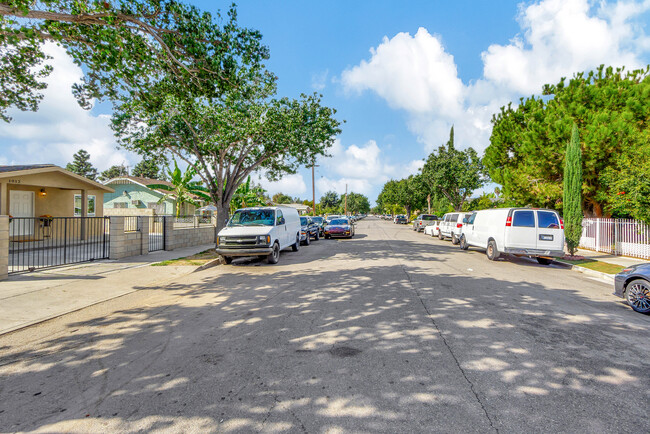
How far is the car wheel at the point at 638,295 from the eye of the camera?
608 centimetres

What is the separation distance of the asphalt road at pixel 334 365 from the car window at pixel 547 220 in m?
5.77

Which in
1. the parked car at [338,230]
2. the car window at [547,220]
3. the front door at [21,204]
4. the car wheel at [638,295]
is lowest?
the car wheel at [638,295]

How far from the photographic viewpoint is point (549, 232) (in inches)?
468

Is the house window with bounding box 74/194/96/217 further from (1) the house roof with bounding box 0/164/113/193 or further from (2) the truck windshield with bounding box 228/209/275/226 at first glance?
(2) the truck windshield with bounding box 228/209/275/226

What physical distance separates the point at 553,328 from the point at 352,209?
12600 cm

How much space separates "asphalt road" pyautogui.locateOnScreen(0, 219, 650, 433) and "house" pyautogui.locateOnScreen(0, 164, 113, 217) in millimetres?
12497

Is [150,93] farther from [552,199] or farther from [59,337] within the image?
[552,199]

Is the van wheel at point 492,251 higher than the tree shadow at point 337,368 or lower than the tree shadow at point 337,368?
higher

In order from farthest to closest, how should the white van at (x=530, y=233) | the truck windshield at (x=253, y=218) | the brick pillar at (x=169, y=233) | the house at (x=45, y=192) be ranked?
1. the brick pillar at (x=169, y=233)
2. the house at (x=45, y=192)
3. the truck windshield at (x=253, y=218)
4. the white van at (x=530, y=233)

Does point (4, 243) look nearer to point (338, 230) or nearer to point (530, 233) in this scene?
point (530, 233)

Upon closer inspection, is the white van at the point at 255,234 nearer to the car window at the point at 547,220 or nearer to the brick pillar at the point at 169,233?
the brick pillar at the point at 169,233

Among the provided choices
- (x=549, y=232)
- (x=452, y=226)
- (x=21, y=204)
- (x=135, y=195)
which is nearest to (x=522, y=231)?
(x=549, y=232)

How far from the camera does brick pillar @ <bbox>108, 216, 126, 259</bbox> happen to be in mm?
12094

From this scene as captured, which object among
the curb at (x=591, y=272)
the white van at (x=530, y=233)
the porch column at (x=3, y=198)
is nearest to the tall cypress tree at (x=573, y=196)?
the curb at (x=591, y=272)
